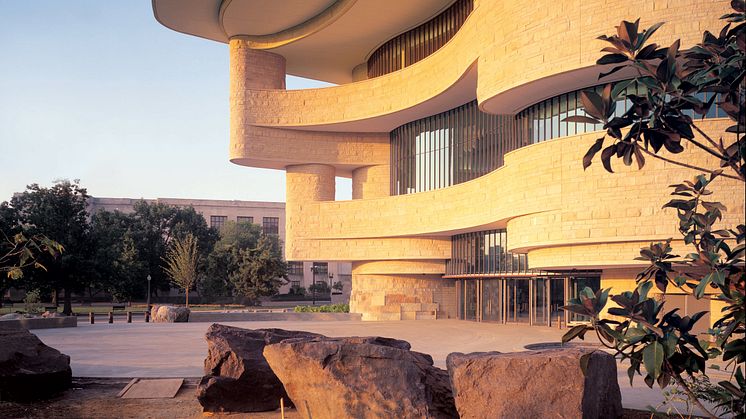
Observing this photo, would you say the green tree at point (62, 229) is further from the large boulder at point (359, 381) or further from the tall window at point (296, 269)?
the tall window at point (296, 269)

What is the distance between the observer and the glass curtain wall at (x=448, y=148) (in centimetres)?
3594

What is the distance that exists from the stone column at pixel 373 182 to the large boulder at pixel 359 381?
3514 centimetres

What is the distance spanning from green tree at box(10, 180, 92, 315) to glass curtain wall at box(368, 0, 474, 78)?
20.5 m

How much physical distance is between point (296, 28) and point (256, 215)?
6923 cm

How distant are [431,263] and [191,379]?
2721 centimetres

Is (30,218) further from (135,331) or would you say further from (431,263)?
(431,263)

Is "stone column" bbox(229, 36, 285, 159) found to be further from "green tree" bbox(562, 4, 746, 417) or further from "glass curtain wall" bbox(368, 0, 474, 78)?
"green tree" bbox(562, 4, 746, 417)

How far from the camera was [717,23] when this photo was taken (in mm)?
22109

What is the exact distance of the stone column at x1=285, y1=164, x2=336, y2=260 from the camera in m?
44.8

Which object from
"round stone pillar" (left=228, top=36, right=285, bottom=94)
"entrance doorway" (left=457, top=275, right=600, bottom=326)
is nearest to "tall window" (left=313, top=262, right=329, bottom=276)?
"round stone pillar" (left=228, top=36, right=285, bottom=94)

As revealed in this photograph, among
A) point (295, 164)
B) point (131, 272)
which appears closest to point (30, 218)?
point (295, 164)

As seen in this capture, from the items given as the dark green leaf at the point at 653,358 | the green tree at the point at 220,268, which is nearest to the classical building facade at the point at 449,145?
the dark green leaf at the point at 653,358

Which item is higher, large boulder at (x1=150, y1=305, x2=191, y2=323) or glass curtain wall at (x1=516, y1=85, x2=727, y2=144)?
glass curtain wall at (x1=516, y1=85, x2=727, y2=144)

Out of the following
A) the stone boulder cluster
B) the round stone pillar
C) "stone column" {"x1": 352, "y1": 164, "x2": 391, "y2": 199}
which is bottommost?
the stone boulder cluster
